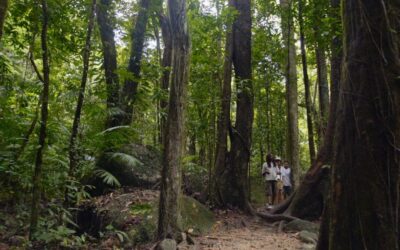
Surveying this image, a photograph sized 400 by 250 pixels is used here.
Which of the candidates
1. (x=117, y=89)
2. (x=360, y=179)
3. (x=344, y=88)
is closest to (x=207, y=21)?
(x=117, y=89)

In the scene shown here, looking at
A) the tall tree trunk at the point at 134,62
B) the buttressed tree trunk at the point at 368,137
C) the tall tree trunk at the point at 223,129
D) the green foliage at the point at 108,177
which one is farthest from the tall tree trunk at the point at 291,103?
the buttressed tree trunk at the point at 368,137

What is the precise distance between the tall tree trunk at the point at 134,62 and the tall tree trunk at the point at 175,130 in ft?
13.3

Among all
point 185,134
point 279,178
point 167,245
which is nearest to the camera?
point 167,245

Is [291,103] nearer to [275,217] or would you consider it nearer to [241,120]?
[241,120]

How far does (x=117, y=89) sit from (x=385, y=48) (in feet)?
24.2

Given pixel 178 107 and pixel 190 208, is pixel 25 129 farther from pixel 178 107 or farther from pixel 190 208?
pixel 190 208

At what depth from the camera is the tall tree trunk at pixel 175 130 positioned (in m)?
5.92

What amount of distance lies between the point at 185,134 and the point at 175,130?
0.29 metres

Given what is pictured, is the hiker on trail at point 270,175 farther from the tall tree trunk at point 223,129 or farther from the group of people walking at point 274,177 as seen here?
the tall tree trunk at point 223,129

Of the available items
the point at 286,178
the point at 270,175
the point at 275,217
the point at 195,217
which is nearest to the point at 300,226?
the point at 275,217

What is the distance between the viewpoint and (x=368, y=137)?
143 inches

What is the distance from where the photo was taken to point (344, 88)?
12.8ft

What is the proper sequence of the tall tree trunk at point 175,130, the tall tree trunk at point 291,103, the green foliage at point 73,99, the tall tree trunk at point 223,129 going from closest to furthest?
the tall tree trunk at point 175,130 < the green foliage at point 73,99 < the tall tree trunk at point 223,129 < the tall tree trunk at point 291,103

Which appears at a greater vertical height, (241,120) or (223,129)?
(241,120)
